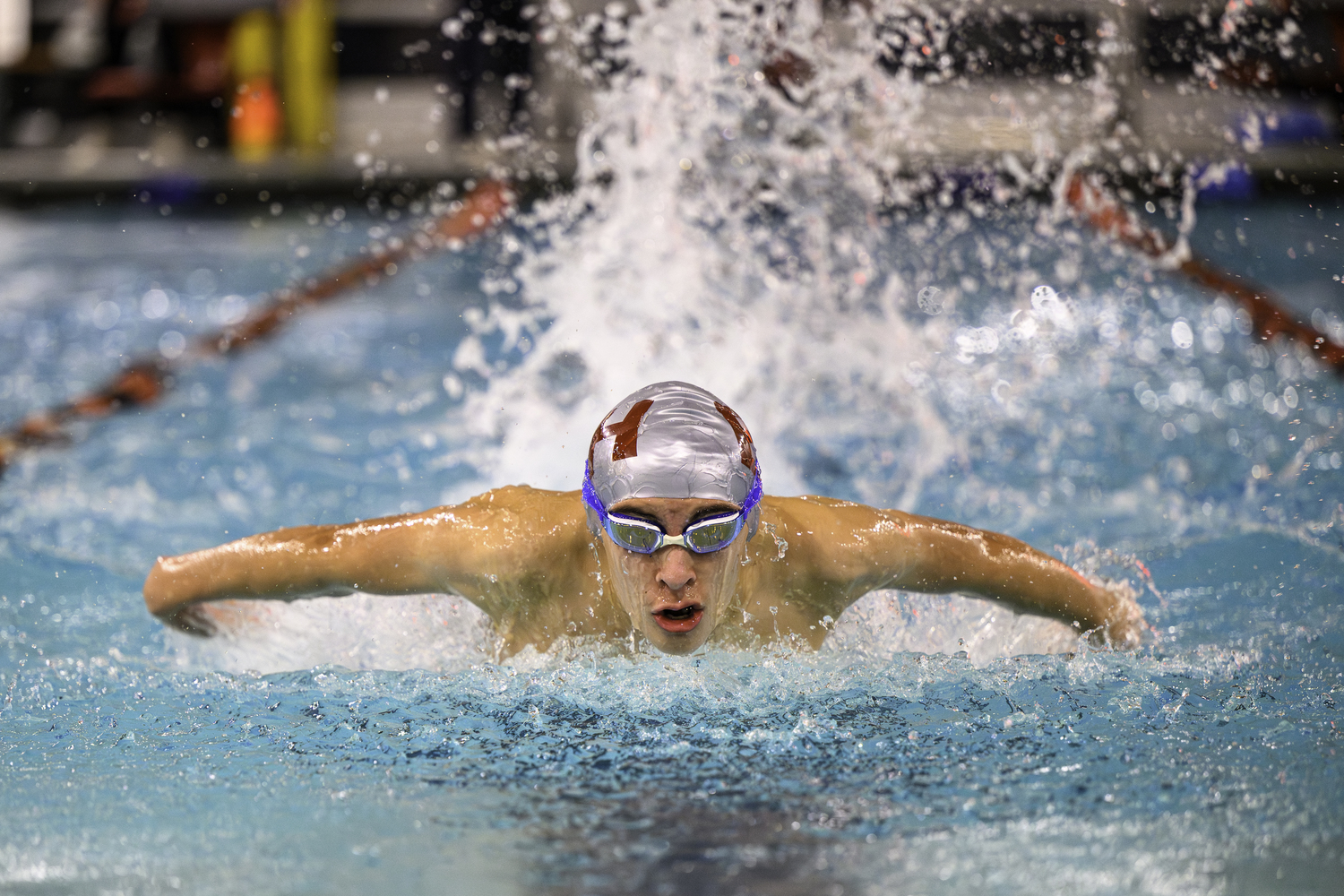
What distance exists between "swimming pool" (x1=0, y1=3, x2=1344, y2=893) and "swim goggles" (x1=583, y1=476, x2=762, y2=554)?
Result: 0.34 m

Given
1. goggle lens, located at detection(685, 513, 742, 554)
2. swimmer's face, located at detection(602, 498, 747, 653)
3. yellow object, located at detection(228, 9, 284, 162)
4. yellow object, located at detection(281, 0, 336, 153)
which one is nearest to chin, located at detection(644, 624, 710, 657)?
swimmer's face, located at detection(602, 498, 747, 653)

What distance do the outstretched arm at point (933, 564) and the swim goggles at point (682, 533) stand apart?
0.27 meters

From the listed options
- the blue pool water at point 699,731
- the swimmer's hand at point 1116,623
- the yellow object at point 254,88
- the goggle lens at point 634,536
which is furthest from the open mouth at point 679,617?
the yellow object at point 254,88

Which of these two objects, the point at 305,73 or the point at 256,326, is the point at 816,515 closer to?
the point at 256,326

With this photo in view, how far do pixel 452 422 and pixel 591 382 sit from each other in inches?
31.4

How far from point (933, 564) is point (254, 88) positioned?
A: 805cm

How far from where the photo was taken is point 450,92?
9891 mm

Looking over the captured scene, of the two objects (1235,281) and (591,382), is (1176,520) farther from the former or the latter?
(1235,281)

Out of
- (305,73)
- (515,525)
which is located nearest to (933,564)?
(515,525)

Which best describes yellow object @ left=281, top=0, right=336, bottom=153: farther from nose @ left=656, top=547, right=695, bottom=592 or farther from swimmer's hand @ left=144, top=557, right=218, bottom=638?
nose @ left=656, top=547, right=695, bottom=592

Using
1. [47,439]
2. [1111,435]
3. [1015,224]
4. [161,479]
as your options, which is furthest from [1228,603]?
[1015,224]

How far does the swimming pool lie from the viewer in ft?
6.66

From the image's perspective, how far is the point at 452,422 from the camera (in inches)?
194

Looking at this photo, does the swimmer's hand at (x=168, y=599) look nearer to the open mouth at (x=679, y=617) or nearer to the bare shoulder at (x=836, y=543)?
the open mouth at (x=679, y=617)
